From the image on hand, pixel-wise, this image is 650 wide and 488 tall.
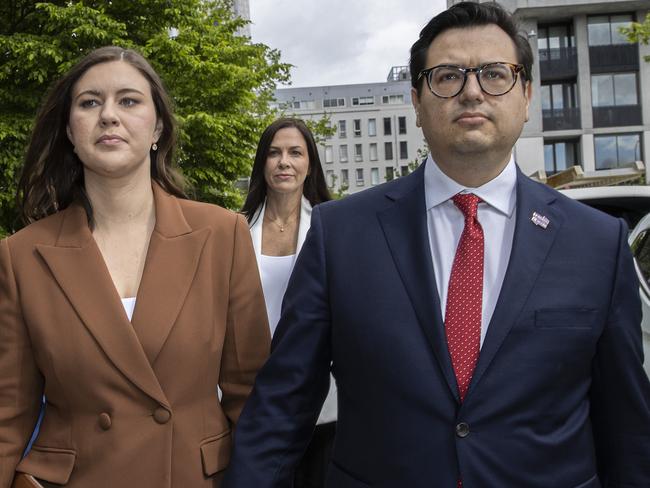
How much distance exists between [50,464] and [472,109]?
1.53m

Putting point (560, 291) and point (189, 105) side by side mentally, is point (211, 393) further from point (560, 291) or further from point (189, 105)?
point (189, 105)

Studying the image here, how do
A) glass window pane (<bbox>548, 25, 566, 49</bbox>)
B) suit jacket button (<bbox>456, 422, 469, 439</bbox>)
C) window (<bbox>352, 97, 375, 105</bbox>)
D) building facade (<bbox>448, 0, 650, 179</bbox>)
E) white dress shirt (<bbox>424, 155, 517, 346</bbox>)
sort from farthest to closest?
1. window (<bbox>352, 97, 375, 105</bbox>)
2. glass window pane (<bbox>548, 25, 566, 49</bbox>)
3. building facade (<bbox>448, 0, 650, 179</bbox>)
4. white dress shirt (<bbox>424, 155, 517, 346</bbox>)
5. suit jacket button (<bbox>456, 422, 469, 439</bbox>)

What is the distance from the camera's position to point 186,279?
2.17 m

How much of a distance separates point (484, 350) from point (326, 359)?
49cm

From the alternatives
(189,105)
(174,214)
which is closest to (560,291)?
(174,214)

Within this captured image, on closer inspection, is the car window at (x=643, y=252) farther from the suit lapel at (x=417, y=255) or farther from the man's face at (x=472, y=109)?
the suit lapel at (x=417, y=255)

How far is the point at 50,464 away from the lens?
2.04 metres

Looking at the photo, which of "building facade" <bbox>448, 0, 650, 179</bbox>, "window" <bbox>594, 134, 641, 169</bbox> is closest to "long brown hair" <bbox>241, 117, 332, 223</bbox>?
"building facade" <bbox>448, 0, 650, 179</bbox>

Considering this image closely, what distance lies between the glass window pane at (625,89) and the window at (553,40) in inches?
118

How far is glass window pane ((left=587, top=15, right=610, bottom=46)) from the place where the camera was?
3728 centimetres

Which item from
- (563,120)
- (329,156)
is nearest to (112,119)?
(563,120)

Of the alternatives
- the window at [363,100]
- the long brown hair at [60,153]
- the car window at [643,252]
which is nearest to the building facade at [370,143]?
the window at [363,100]

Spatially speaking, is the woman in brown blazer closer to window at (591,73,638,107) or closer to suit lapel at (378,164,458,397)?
suit lapel at (378,164,458,397)

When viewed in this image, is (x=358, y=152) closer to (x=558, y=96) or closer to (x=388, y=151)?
(x=388, y=151)
